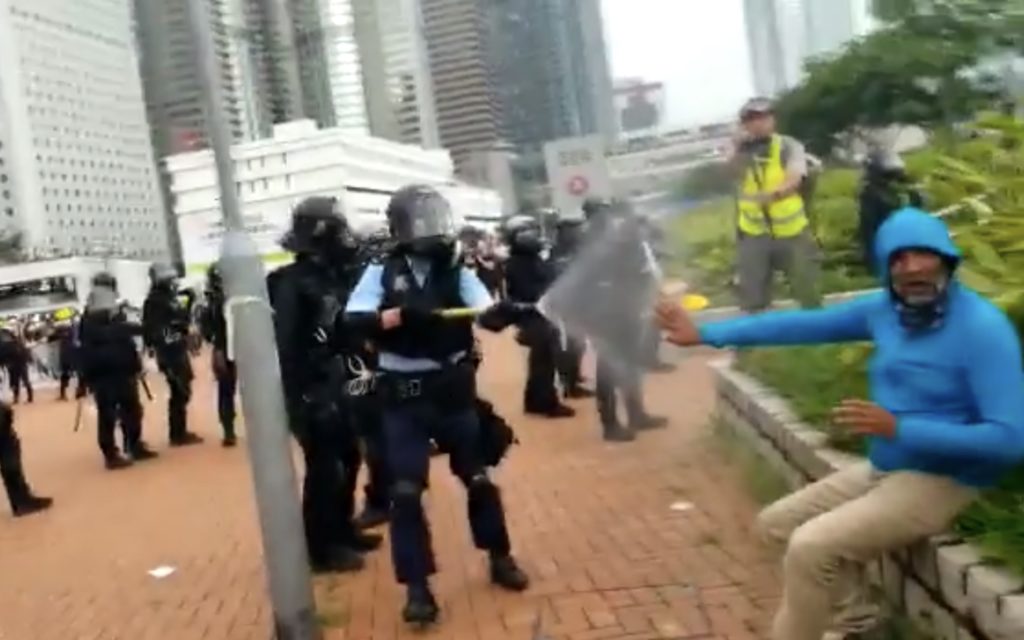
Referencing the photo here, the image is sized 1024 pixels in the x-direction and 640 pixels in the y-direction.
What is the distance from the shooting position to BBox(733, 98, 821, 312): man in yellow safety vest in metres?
6.54

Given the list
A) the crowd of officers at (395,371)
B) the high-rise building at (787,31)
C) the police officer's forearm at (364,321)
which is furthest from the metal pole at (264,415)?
the high-rise building at (787,31)

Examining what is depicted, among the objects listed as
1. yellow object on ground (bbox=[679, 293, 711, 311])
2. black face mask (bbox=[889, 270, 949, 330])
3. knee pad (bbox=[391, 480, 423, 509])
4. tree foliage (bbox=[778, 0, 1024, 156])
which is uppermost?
tree foliage (bbox=[778, 0, 1024, 156])

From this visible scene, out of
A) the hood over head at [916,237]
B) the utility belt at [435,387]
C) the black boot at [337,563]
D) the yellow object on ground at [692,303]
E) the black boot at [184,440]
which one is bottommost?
the black boot at [184,440]

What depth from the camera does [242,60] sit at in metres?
4.84

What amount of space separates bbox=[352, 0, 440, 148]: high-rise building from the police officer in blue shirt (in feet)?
3.63

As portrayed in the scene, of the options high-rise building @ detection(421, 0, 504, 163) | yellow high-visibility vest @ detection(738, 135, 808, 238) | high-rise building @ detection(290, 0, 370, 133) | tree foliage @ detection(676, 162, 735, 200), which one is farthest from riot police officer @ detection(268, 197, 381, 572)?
yellow high-visibility vest @ detection(738, 135, 808, 238)

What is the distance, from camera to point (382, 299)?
15.3 feet

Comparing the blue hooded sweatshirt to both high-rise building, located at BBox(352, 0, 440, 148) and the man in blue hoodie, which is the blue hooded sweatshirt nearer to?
the man in blue hoodie

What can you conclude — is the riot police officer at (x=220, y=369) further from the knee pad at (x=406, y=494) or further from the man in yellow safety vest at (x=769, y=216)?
the knee pad at (x=406, y=494)

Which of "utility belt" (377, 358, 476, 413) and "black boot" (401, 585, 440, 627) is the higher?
"utility belt" (377, 358, 476, 413)

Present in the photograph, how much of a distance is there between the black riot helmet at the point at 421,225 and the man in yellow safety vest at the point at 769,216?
2243 mm

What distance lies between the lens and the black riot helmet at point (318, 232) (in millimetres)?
5391

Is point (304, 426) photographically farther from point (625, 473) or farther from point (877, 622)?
point (877, 622)

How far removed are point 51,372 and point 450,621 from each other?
2374 centimetres
